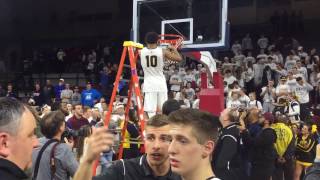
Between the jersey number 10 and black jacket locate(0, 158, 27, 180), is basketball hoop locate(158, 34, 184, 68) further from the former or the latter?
black jacket locate(0, 158, 27, 180)

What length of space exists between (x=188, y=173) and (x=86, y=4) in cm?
2527

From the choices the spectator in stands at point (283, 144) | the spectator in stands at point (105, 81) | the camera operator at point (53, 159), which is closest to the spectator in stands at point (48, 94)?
the spectator in stands at point (105, 81)

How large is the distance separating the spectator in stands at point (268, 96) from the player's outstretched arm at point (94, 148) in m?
12.2

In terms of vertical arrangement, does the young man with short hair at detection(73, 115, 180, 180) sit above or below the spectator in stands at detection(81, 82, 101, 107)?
above

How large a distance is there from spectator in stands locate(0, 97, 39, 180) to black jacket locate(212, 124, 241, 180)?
4.13 metres

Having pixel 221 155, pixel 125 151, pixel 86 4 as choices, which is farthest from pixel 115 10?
pixel 221 155

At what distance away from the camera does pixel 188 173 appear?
264cm

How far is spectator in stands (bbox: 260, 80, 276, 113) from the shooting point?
562 inches

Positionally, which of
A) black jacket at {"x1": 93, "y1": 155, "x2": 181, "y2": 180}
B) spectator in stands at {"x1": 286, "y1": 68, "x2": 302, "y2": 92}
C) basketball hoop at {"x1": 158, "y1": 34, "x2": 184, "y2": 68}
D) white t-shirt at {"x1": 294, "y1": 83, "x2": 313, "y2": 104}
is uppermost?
basketball hoop at {"x1": 158, "y1": 34, "x2": 184, "y2": 68}

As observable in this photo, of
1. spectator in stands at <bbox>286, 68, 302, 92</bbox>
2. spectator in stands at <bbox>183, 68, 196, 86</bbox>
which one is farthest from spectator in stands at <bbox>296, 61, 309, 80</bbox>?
spectator in stands at <bbox>183, 68, 196, 86</bbox>

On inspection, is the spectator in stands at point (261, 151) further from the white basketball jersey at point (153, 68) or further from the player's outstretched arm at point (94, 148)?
A: the player's outstretched arm at point (94, 148)

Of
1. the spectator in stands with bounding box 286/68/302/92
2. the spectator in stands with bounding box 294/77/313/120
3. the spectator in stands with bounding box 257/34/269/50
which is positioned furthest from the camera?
the spectator in stands with bounding box 257/34/269/50

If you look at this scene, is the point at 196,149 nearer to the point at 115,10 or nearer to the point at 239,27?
the point at 239,27

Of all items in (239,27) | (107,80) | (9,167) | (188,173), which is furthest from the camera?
(239,27)
